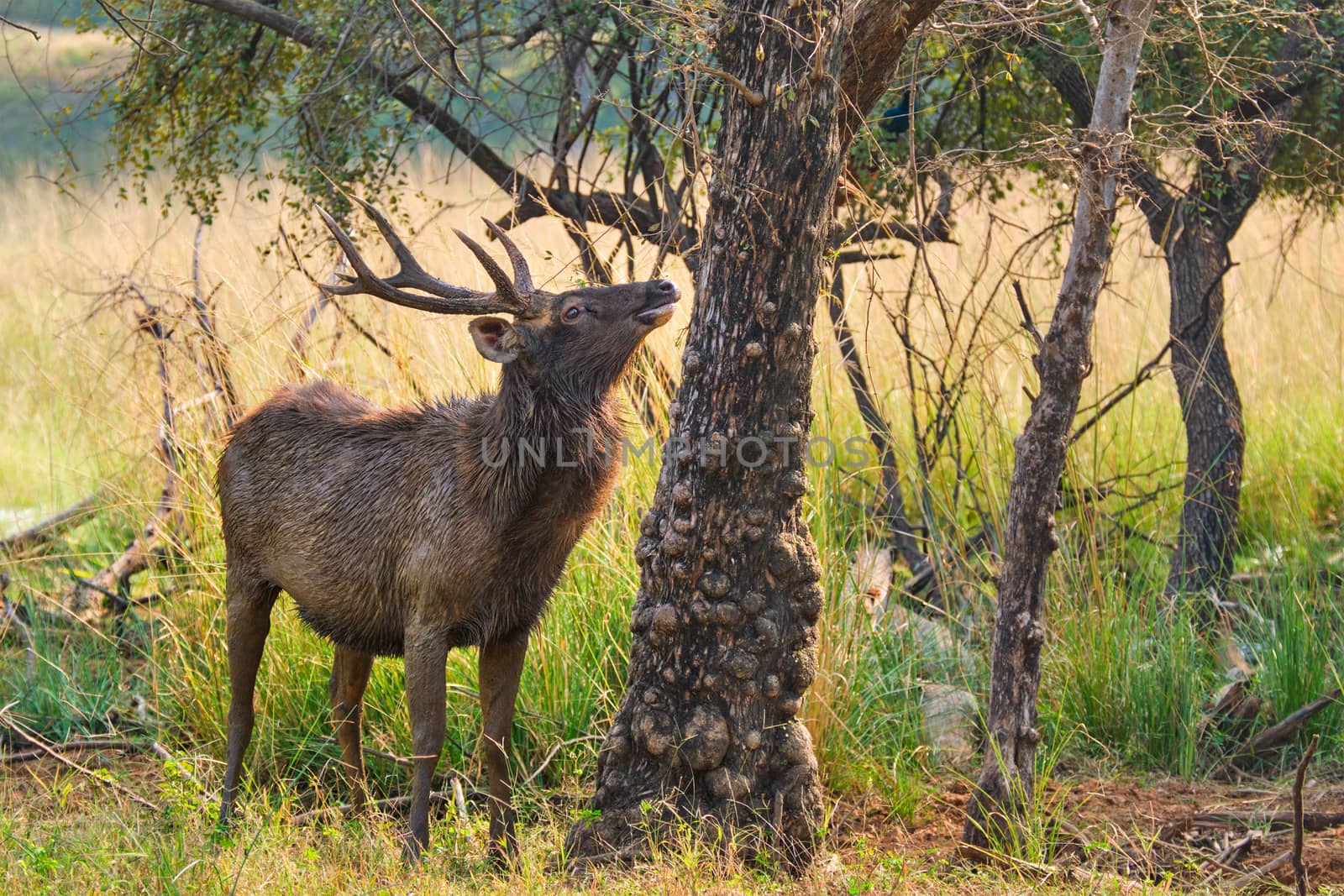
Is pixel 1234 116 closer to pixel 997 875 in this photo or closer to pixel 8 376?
pixel 997 875

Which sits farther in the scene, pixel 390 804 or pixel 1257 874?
pixel 390 804

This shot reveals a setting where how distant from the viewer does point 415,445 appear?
13.9ft

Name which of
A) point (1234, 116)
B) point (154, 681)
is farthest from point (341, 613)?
point (1234, 116)

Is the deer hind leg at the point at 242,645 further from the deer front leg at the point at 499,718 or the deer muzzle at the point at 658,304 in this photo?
the deer muzzle at the point at 658,304

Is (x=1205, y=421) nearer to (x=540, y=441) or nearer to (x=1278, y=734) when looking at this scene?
(x=1278, y=734)

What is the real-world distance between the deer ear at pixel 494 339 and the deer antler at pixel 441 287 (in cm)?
4

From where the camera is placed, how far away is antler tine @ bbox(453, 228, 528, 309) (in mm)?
3775

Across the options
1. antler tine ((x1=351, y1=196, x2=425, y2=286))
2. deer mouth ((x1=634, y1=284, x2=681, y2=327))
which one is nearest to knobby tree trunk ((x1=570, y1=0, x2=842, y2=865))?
deer mouth ((x1=634, y1=284, x2=681, y2=327))

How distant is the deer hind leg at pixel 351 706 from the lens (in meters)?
4.55

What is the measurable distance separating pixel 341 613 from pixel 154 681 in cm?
155

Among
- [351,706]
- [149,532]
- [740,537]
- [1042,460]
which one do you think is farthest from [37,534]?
[1042,460]

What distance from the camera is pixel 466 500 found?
3.93 meters

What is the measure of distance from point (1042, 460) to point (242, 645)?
2.75m

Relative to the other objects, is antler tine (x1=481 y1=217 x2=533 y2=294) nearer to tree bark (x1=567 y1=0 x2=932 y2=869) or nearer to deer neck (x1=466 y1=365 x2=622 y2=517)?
deer neck (x1=466 y1=365 x2=622 y2=517)
